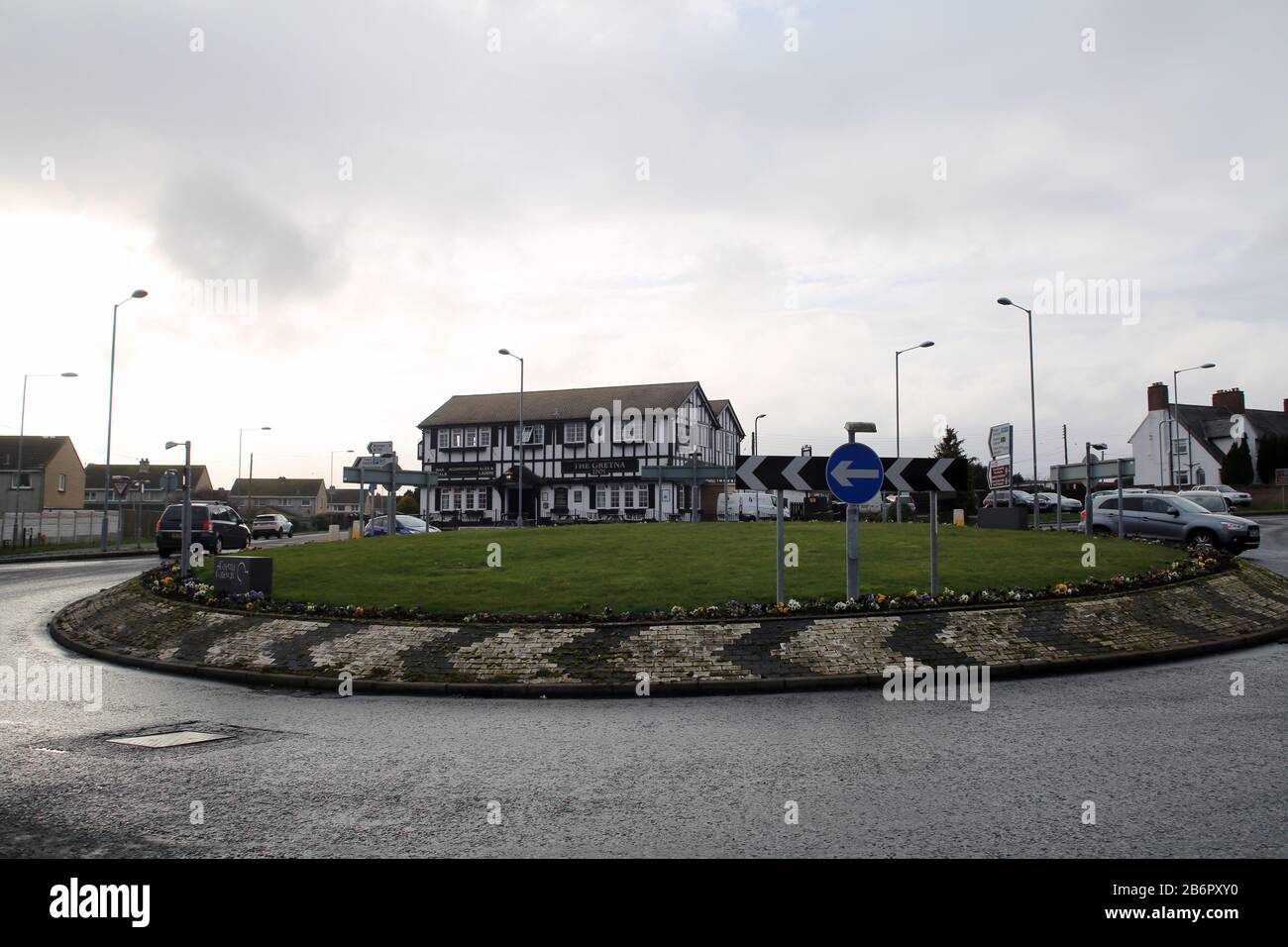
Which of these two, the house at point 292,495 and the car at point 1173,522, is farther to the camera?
the house at point 292,495

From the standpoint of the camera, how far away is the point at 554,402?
234 feet

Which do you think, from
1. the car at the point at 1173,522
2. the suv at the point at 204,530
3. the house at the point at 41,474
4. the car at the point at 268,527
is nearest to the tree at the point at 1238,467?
the car at the point at 1173,522

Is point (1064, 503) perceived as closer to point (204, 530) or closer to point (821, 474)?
point (821, 474)

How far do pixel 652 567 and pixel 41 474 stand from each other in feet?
253

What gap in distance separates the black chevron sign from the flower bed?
1.70 m

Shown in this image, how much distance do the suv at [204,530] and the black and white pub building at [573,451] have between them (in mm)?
27558

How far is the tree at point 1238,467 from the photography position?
6606cm

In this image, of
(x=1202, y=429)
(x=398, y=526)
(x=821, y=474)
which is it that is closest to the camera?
(x=821, y=474)

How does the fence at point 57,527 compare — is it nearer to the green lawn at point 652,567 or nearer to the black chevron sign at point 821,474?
the green lawn at point 652,567

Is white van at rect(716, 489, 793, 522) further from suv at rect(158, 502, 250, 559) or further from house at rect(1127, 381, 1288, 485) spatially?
house at rect(1127, 381, 1288, 485)

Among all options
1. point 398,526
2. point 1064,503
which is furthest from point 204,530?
point 1064,503

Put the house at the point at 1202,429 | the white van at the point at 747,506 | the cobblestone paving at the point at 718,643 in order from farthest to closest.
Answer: the house at the point at 1202,429
the white van at the point at 747,506
the cobblestone paving at the point at 718,643
